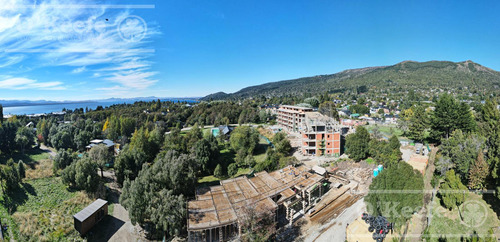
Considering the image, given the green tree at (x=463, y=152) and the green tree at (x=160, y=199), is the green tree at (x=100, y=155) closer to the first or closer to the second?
the green tree at (x=160, y=199)

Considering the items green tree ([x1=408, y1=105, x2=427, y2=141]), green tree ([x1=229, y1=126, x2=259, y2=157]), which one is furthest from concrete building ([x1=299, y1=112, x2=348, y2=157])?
green tree ([x1=408, y1=105, x2=427, y2=141])

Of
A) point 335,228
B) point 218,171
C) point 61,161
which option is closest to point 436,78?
point 218,171

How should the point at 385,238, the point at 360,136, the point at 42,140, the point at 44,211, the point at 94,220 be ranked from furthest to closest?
1. the point at 42,140
2. the point at 360,136
3. the point at 44,211
4. the point at 94,220
5. the point at 385,238

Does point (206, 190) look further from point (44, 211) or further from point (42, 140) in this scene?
point (42, 140)

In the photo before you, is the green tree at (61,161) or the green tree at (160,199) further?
the green tree at (61,161)

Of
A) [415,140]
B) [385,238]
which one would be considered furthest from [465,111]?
[385,238]

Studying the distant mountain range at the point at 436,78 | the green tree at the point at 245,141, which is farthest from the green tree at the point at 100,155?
the distant mountain range at the point at 436,78

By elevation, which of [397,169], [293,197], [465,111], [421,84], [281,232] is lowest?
[281,232]
